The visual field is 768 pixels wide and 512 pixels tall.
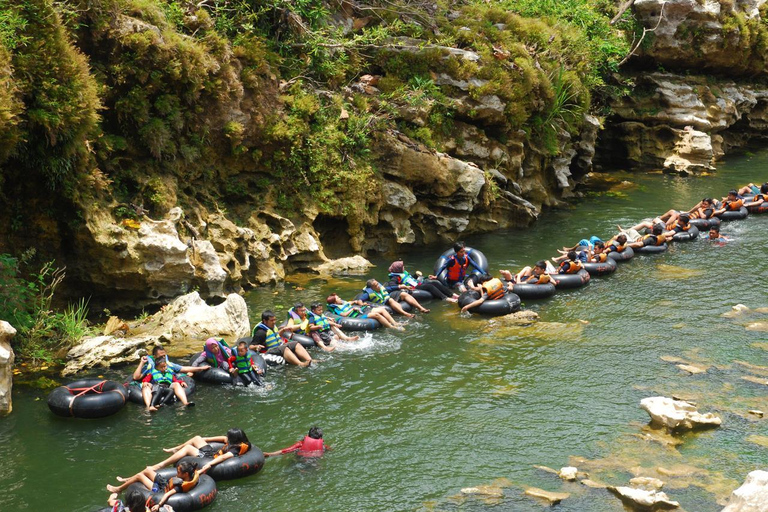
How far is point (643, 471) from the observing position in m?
9.52

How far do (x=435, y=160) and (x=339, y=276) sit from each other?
14.5 feet

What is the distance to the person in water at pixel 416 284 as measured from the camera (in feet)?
56.1

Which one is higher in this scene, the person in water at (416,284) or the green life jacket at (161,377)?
the person in water at (416,284)

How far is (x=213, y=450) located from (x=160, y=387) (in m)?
2.29

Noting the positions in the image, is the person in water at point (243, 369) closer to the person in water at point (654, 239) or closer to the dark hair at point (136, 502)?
the dark hair at point (136, 502)

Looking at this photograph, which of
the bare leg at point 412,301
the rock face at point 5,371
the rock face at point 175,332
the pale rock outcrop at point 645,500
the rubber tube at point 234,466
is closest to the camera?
the pale rock outcrop at point 645,500

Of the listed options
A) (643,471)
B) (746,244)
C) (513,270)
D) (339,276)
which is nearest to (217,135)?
(339,276)

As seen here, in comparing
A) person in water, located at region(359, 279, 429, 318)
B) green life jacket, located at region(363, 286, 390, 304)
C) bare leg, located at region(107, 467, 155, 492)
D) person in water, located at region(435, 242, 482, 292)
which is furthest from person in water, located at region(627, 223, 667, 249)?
bare leg, located at region(107, 467, 155, 492)

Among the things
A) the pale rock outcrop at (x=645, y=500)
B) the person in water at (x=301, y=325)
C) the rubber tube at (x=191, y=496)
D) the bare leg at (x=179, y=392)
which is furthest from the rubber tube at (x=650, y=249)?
the rubber tube at (x=191, y=496)

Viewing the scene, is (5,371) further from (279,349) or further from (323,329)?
(323,329)

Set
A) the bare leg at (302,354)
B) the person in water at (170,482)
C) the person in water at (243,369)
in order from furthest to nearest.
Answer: the bare leg at (302,354), the person in water at (243,369), the person in water at (170,482)

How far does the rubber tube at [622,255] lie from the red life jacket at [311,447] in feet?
38.5

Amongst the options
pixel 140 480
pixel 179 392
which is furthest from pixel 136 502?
pixel 179 392

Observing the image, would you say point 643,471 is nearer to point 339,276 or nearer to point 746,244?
point 339,276
